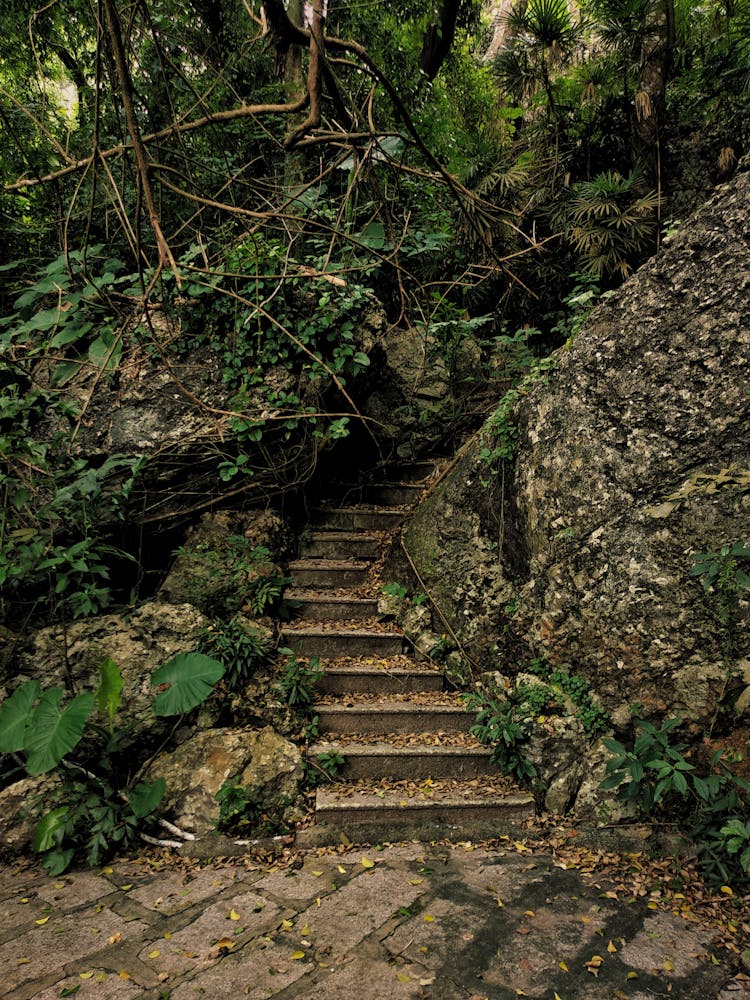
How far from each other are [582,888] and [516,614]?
1.67 meters

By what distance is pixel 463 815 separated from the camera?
11.2 ft

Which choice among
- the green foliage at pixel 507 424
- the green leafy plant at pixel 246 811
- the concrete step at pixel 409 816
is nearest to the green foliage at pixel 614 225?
the green foliage at pixel 507 424

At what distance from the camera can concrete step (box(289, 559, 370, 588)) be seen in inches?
205

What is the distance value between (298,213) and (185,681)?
370 cm

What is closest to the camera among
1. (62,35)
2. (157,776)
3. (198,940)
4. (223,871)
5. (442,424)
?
(198,940)

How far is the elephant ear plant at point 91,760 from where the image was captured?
9.59 feet

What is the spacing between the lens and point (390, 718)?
3.99 metres

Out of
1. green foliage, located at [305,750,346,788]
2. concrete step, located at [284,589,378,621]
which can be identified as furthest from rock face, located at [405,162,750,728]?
green foliage, located at [305,750,346,788]

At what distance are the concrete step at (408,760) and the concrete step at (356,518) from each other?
2.46 metres

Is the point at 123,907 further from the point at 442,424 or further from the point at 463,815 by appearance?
the point at 442,424

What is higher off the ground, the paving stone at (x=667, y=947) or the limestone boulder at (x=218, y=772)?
the limestone boulder at (x=218, y=772)

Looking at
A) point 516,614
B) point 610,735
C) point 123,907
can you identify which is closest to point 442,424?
point 516,614

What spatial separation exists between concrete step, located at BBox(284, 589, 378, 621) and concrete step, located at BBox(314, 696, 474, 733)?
3.04 ft

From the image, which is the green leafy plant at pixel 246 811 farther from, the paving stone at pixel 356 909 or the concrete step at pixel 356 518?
the concrete step at pixel 356 518
